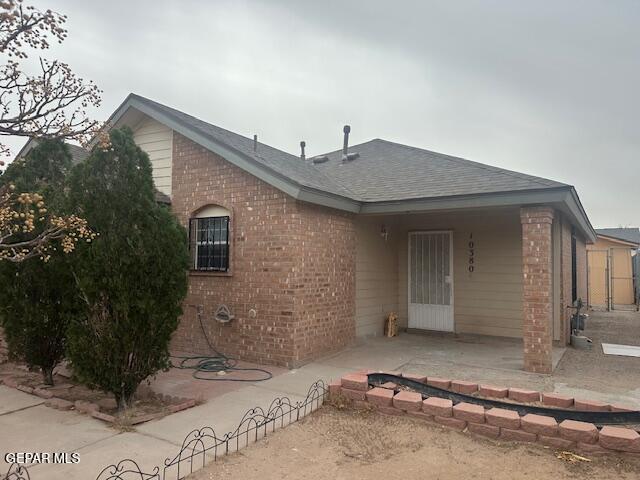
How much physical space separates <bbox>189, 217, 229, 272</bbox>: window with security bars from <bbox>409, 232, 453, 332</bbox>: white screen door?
4591 millimetres

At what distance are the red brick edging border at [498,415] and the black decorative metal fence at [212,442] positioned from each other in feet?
1.67

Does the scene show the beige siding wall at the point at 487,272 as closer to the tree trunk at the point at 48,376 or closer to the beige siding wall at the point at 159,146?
the beige siding wall at the point at 159,146

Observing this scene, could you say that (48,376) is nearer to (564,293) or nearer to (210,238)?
(210,238)

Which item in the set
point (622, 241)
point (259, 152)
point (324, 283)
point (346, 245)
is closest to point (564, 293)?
point (346, 245)

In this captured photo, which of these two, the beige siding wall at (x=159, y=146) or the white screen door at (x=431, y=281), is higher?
the beige siding wall at (x=159, y=146)

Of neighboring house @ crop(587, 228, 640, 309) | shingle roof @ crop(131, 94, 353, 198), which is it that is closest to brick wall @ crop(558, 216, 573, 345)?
shingle roof @ crop(131, 94, 353, 198)

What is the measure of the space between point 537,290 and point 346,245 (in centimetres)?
326

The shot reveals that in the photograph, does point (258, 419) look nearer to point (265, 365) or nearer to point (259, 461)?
point (259, 461)

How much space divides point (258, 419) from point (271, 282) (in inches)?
105

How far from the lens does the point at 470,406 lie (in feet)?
14.3

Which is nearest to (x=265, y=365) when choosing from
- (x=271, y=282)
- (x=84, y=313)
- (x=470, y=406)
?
(x=271, y=282)

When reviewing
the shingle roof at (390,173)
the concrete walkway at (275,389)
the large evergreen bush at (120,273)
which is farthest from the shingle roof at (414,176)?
the large evergreen bush at (120,273)

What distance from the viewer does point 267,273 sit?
22.8 feet

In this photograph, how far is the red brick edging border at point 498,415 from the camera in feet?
12.0
